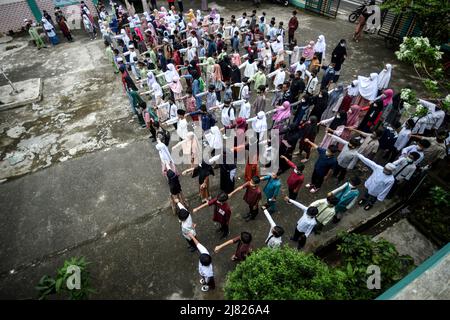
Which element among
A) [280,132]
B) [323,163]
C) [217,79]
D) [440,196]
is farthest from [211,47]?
[440,196]

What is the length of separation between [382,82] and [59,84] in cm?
1212

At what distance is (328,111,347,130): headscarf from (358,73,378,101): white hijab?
5.03ft

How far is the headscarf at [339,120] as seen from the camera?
6.41m

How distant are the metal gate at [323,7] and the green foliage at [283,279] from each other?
15.4 metres

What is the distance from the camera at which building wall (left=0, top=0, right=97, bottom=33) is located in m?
14.4

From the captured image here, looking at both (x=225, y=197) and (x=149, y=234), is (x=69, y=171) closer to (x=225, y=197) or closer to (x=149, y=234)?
(x=149, y=234)

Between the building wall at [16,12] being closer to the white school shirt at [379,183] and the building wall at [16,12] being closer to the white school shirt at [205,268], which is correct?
the white school shirt at [205,268]

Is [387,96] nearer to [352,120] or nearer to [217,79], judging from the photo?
[352,120]

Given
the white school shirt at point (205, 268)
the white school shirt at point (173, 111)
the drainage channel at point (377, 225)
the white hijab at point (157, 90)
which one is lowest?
the drainage channel at point (377, 225)

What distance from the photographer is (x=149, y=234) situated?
5.69 metres

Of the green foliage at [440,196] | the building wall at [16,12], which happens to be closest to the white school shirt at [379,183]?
the green foliage at [440,196]

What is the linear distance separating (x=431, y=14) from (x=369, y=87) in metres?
5.03

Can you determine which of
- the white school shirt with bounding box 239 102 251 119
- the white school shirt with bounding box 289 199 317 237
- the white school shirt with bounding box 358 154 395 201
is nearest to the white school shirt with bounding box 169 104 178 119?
the white school shirt with bounding box 239 102 251 119

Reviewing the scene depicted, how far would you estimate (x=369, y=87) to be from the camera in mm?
7301
